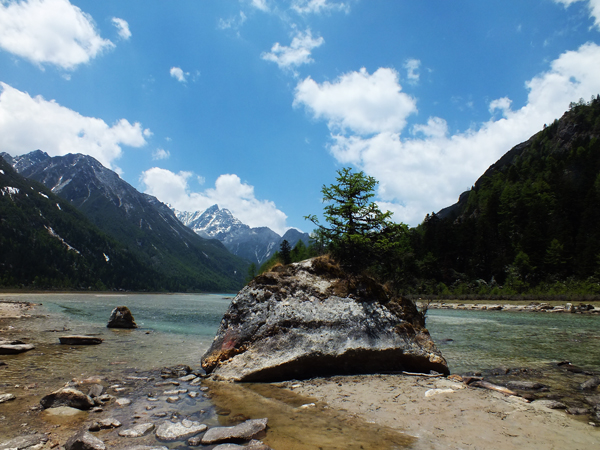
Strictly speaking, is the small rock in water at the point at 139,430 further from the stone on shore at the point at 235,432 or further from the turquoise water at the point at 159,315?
the turquoise water at the point at 159,315

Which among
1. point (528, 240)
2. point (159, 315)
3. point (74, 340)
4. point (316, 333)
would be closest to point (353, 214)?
point (316, 333)

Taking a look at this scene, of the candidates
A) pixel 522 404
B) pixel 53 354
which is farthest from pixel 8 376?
pixel 522 404

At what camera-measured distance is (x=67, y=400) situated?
24.1 ft

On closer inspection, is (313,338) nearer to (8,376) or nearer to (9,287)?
(8,376)

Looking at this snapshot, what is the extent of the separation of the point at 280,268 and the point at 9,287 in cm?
17341

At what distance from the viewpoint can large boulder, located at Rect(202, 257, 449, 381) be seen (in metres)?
11.0

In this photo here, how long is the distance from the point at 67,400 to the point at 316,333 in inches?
292

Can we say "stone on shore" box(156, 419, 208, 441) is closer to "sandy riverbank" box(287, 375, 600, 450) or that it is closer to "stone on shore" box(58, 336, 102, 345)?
"sandy riverbank" box(287, 375, 600, 450)

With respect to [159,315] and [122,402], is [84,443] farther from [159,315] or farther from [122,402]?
[159,315]

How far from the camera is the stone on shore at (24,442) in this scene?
5156mm

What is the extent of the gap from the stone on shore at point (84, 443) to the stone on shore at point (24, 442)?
0.62 meters

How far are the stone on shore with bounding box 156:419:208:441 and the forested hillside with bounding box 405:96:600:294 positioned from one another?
69.3 m

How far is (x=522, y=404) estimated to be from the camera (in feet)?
25.9

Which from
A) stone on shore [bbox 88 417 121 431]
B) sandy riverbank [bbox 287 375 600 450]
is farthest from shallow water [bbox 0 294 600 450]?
sandy riverbank [bbox 287 375 600 450]
